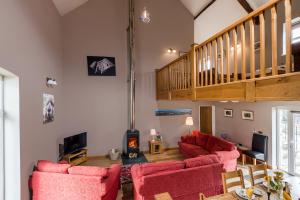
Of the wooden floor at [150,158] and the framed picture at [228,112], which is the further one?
the framed picture at [228,112]

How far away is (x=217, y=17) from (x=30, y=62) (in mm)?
5916

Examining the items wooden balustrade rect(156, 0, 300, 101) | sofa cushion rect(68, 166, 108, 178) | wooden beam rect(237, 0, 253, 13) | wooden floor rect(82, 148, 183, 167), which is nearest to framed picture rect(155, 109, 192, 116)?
wooden balustrade rect(156, 0, 300, 101)

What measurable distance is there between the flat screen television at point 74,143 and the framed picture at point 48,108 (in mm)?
1212

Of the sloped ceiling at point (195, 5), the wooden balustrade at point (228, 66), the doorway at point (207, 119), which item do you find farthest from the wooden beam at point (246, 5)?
the doorway at point (207, 119)

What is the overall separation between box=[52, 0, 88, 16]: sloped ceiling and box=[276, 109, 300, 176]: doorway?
285 inches

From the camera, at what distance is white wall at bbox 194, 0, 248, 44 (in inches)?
218

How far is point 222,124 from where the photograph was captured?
25.0 ft

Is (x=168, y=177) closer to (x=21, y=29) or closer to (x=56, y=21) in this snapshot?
(x=21, y=29)

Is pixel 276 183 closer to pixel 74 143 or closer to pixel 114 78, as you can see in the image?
pixel 74 143

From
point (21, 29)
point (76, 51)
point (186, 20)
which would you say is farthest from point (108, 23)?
point (21, 29)

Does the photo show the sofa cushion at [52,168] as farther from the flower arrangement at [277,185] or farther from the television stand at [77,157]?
the flower arrangement at [277,185]

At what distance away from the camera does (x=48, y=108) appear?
14.1 feet

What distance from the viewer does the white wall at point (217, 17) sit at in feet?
18.2

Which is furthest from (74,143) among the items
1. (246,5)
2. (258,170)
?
(246,5)
